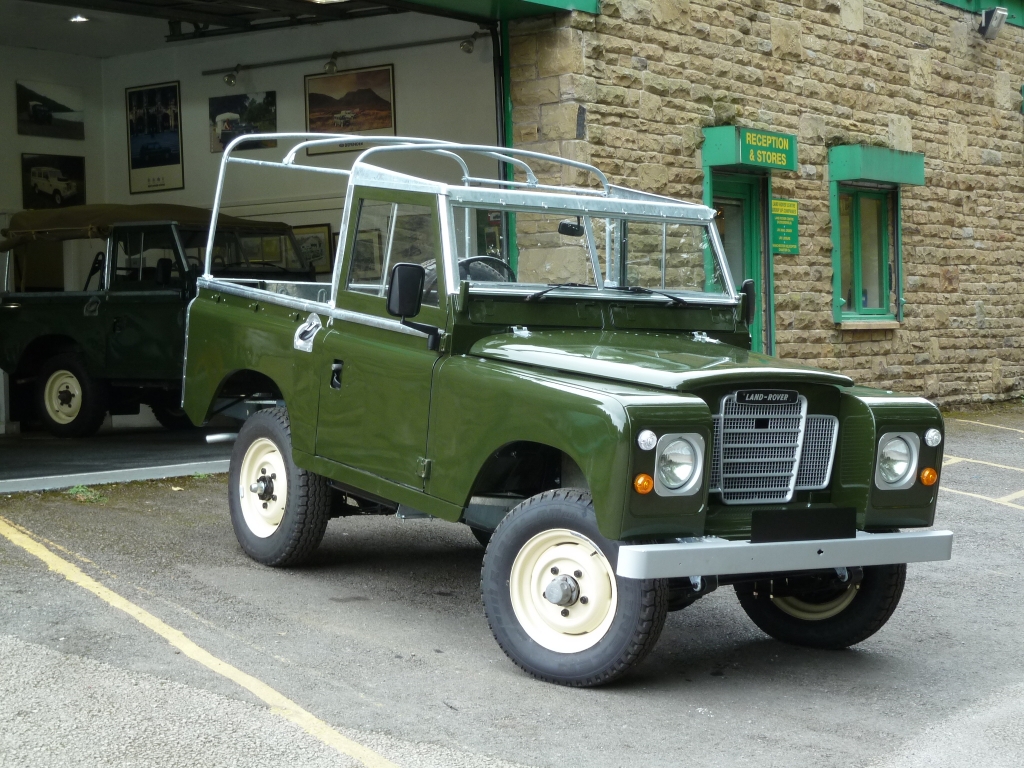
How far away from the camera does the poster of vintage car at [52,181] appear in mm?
17219

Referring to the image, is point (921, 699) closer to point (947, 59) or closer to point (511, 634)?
point (511, 634)

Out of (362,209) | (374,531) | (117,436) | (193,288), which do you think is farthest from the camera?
(117,436)

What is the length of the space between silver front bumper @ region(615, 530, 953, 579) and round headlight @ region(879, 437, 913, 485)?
234mm

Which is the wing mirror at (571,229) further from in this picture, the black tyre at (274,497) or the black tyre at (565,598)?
the black tyre at (565,598)

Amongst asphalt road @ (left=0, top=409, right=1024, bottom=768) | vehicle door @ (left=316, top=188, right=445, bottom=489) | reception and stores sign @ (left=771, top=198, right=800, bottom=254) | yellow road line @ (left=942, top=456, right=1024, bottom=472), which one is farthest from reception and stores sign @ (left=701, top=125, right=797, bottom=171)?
vehicle door @ (left=316, top=188, right=445, bottom=489)

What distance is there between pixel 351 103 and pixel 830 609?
1026 centimetres

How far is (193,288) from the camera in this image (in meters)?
12.6

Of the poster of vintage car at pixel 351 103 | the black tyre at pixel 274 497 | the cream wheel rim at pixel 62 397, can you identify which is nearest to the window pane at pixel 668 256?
the black tyre at pixel 274 497

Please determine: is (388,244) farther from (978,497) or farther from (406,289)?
(978,497)

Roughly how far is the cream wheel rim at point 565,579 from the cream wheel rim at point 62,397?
919 centimetres

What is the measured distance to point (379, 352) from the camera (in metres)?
6.18

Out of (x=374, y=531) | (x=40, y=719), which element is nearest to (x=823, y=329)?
(x=374, y=531)

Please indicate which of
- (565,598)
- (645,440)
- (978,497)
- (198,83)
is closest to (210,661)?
(565,598)

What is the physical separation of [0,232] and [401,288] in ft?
32.6
